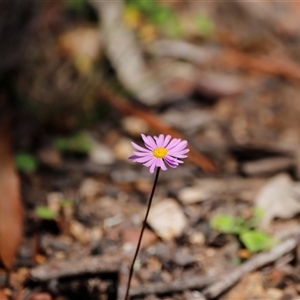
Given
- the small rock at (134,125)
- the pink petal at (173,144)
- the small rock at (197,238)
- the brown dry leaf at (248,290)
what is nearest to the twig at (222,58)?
the small rock at (134,125)

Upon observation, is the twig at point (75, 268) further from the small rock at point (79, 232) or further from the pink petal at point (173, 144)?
the pink petal at point (173, 144)

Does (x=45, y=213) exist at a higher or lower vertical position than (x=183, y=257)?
higher

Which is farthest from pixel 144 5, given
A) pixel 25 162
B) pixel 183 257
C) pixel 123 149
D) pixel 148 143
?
pixel 148 143

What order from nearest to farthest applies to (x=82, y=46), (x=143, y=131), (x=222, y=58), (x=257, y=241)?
(x=257, y=241), (x=143, y=131), (x=82, y=46), (x=222, y=58)

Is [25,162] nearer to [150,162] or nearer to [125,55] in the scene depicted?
[125,55]

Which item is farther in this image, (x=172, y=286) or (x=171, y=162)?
(x=172, y=286)

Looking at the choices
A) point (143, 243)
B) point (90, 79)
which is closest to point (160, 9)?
point (90, 79)

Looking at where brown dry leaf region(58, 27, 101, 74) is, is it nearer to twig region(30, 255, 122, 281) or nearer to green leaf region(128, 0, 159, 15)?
green leaf region(128, 0, 159, 15)
